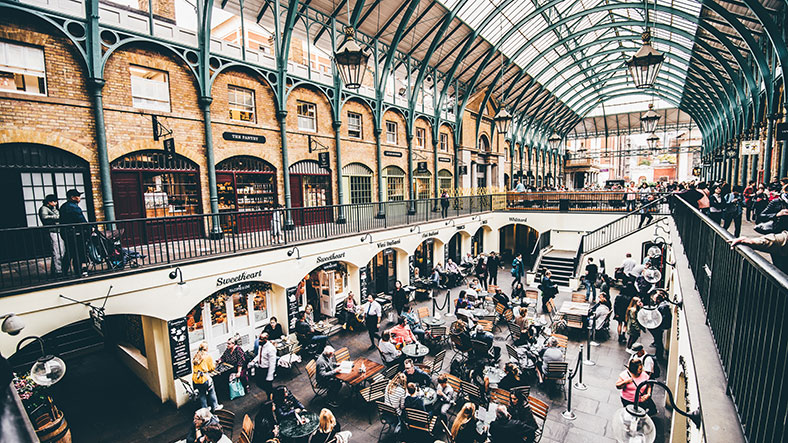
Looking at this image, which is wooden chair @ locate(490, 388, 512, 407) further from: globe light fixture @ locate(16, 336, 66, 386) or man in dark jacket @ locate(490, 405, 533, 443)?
globe light fixture @ locate(16, 336, 66, 386)

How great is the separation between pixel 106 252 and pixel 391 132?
48.7 ft

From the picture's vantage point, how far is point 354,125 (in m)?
17.7

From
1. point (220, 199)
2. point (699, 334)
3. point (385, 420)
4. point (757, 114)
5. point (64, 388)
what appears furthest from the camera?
point (757, 114)

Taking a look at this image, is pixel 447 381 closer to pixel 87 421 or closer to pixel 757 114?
pixel 87 421

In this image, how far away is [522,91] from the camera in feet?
96.6

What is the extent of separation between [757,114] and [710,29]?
13.3 ft

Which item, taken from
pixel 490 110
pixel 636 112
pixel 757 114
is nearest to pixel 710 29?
pixel 757 114

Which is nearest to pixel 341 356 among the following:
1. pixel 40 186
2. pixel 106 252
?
pixel 106 252

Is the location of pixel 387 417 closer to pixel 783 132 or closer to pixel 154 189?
pixel 154 189

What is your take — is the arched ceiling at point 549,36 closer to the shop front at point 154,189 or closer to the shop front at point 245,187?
the shop front at point 245,187

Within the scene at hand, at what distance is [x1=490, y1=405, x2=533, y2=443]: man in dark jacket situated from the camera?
5.73 metres

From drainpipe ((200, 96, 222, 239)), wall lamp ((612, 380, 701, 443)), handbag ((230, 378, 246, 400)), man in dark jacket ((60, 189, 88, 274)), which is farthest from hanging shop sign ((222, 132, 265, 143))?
wall lamp ((612, 380, 701, 443))

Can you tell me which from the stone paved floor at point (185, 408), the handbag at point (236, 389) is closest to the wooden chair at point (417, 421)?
the stone paved floor at point (185, 408)

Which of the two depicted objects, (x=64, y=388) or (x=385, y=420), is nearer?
(x=385, y=420)
